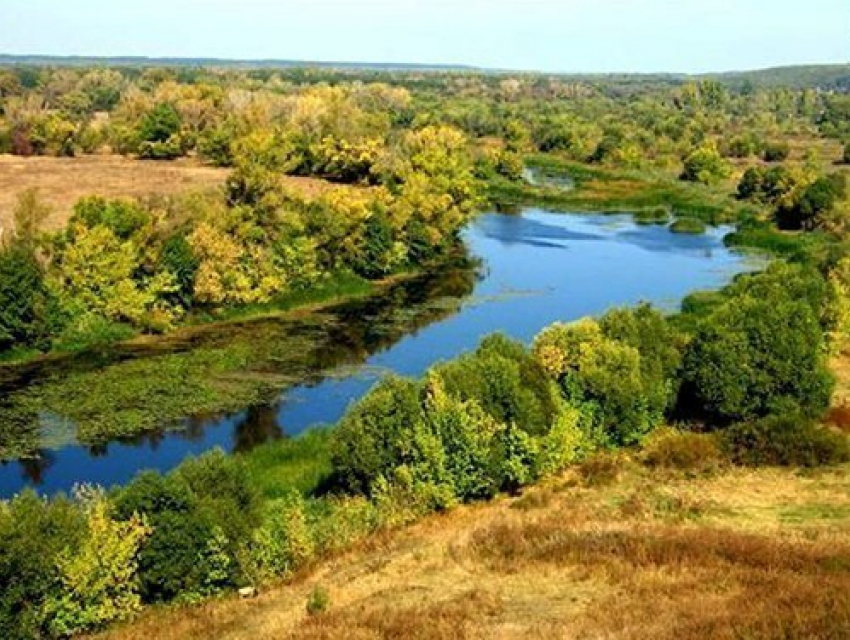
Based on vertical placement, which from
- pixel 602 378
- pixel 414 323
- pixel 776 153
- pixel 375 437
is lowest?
pixel 414 323

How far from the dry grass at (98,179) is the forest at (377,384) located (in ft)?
20.1

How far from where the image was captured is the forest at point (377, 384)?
29.4 m

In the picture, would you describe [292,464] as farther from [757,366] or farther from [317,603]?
[757,366]

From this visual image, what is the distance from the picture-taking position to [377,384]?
3850 centimetres

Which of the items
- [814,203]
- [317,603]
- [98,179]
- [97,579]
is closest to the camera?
[317,603]

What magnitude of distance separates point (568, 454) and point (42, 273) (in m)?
32.9

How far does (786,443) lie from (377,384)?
52.2ft

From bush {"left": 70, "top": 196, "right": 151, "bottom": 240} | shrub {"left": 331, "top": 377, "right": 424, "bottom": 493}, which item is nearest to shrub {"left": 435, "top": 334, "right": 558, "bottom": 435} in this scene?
shrub {"left": 331, "top": 377, "right": 424, "bottom": 493}

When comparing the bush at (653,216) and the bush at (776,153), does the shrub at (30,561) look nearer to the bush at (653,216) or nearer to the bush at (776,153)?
the bush at (653,216)

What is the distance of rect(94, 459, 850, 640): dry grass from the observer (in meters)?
25.3

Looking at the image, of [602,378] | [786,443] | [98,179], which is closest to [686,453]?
[786,443]

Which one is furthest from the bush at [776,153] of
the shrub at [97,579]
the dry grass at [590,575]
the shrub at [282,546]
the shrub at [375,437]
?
the shrub at [97,579]

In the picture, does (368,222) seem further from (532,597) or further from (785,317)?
(532,597)

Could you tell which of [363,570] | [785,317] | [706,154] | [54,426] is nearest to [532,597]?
[363,570]
